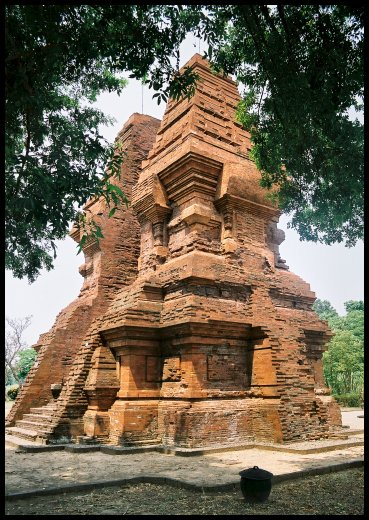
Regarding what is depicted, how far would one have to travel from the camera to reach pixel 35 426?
987 cm

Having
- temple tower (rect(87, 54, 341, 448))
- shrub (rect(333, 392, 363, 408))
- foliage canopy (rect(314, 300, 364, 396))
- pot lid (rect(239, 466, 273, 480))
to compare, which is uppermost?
temple tower (rect(87, 54, 341, 448))

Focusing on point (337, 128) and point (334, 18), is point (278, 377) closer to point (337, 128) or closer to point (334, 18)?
point (337, 128)

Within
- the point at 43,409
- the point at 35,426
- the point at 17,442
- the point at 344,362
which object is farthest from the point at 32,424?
the point at 344,362

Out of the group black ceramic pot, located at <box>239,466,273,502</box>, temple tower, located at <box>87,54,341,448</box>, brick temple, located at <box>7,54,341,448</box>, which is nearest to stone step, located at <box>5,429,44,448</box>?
brick temple, located at <box>7,54,341,448</box>

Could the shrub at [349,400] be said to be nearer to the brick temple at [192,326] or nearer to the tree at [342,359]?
the tree at [342,359]

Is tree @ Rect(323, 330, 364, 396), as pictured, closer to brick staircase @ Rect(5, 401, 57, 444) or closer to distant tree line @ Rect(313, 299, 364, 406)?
distant tree line @ Rect(313, 299, 364, 406)

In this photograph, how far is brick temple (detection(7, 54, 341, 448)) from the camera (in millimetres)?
8820

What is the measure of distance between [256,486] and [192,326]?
13.1 ft

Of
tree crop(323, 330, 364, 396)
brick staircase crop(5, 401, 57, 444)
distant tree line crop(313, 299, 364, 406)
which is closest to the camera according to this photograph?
brick staircase crop(5, 401, 57, 444)

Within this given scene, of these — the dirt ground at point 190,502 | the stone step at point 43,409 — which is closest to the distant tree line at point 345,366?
the stone step at point 43,409

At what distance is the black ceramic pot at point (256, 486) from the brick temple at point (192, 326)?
3.17 meters

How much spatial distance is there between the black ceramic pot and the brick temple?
317cm

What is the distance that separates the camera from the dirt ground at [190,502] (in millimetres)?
4742

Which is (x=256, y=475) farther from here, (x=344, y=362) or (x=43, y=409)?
(x=344, y=362)
